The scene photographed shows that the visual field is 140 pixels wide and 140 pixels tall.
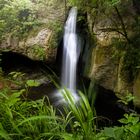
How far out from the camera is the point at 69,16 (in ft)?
30.5

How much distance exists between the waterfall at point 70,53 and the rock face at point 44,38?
31cm

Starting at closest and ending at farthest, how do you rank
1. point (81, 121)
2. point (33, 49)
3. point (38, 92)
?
1. point (81, 121)
2. point (38, 92)
3. point (33, 49)

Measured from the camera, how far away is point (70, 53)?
9055 mm

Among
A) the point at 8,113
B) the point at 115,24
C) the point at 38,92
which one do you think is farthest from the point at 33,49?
the point at 8,113

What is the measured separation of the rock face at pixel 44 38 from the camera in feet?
29.5

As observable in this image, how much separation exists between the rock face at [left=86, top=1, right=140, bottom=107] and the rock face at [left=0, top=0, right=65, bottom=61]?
6.65 feet

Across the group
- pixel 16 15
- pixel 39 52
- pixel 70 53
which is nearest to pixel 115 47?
pixel 70 53

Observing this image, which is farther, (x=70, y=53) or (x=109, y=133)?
(x=70, y=53)

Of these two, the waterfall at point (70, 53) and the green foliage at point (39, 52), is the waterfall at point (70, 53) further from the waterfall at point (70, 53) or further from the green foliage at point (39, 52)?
the green foliage at point (39, 52)

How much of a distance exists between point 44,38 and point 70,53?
98 centimetres

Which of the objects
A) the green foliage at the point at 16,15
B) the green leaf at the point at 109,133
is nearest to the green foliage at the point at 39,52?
the green foliage at the point at 16,15

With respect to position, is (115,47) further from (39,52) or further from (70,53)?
(39,52)

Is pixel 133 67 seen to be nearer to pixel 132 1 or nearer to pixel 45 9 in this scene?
pixel 132 1

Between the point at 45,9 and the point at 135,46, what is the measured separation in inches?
188
